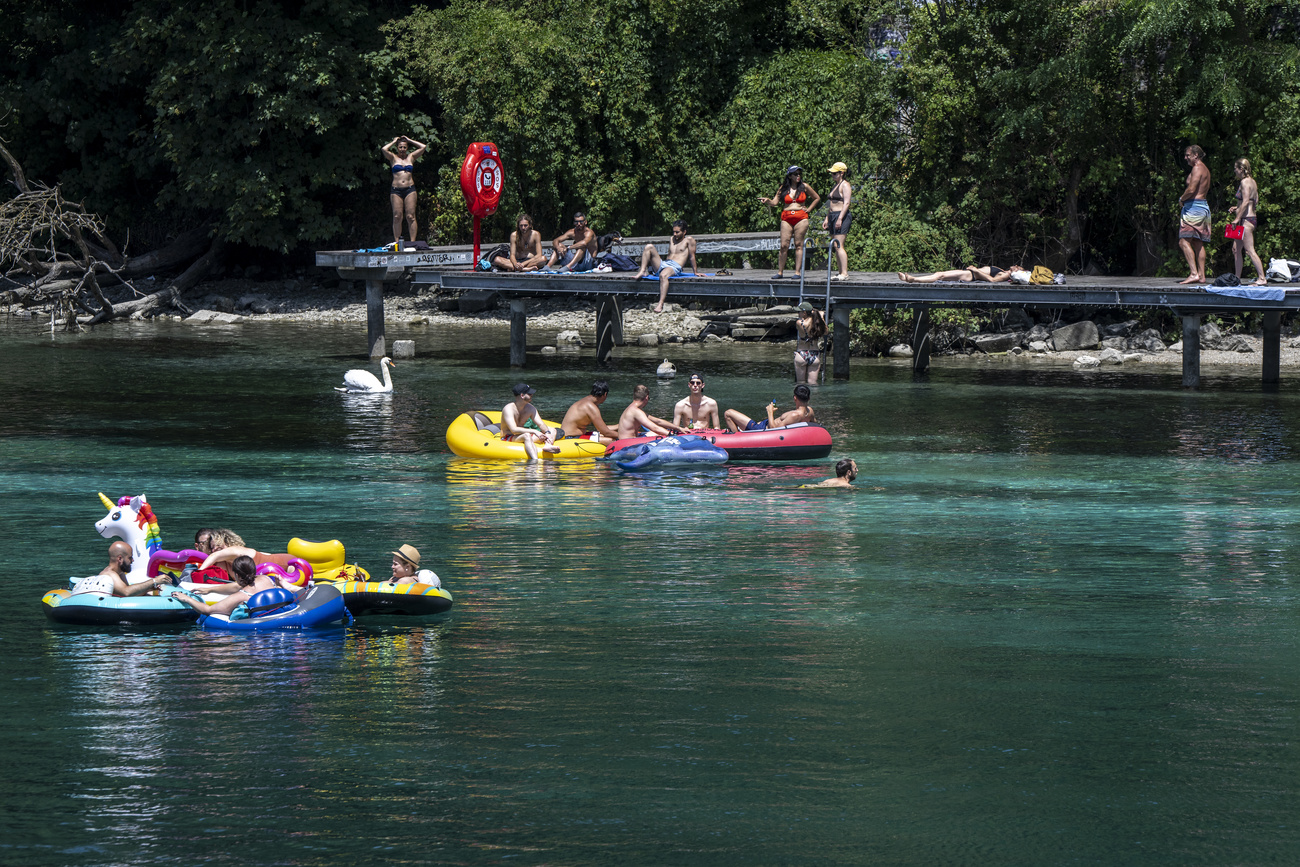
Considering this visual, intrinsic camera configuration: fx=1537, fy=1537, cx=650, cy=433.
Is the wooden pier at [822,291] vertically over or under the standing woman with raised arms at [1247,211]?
under

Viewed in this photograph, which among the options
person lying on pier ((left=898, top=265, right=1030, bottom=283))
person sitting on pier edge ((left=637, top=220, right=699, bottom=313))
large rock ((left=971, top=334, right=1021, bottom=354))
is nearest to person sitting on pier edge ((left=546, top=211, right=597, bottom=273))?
person sitting on pier edge ((left=637, top=220, right=699, bottom=313))

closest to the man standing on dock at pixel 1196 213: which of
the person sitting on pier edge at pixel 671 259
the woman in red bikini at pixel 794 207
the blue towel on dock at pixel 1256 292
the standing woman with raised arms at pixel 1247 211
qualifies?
the standing woman with raised arms at pixel 1247 211

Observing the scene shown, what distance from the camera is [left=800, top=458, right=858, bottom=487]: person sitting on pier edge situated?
14812mm

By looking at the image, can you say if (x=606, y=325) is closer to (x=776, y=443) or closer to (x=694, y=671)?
(x=776, y=443)

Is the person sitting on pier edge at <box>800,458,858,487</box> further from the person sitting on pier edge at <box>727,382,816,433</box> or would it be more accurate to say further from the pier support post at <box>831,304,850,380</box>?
the pier support post at <box>831,304,850,380</box>

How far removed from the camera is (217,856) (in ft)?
22.1

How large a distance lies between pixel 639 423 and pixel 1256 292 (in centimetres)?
951

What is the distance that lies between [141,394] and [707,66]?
49.3 feet

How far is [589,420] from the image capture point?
17.2 m

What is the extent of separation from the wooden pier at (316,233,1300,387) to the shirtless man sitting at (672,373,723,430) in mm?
5389

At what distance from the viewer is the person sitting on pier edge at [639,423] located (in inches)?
666

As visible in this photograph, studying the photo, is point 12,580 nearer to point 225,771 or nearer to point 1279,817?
point 225,771

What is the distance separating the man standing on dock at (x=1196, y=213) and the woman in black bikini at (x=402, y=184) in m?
11.7

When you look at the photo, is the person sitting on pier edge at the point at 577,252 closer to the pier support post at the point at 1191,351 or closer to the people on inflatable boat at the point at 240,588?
the pier support post at the point at 1191,351
